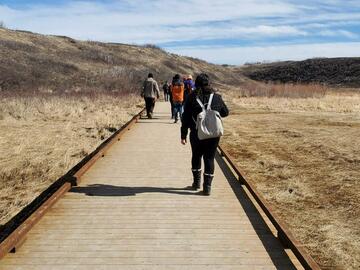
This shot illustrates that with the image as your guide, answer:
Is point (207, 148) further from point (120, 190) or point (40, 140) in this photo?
point (40, 140)

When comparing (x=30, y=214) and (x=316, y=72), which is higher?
(x=316, y=72)

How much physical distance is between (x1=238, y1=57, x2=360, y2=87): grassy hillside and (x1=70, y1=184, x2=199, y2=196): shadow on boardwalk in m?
109

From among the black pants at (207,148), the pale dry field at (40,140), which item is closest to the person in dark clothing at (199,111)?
the black pants at (207,148)

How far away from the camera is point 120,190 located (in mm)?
8250

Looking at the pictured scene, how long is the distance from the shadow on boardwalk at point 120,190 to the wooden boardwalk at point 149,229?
2 cm

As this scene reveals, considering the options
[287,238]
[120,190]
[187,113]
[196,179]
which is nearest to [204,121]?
[187,113]

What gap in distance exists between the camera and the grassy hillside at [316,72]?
386ft

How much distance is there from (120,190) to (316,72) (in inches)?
4880

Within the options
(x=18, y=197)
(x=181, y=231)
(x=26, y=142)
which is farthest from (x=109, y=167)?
(x=26, y=142)

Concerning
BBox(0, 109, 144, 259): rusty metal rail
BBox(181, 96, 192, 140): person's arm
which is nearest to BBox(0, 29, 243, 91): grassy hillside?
BBox(0, 109, 144, 259): rusty metal rail

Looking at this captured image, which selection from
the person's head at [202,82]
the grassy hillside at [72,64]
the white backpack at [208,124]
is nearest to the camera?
the white backpack at [208,124]

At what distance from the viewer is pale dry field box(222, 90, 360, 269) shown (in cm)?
705

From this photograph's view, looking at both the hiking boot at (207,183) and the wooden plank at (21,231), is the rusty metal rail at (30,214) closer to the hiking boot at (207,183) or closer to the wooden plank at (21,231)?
the wooden plank at (21,231)

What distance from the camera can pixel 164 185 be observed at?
8695mm
